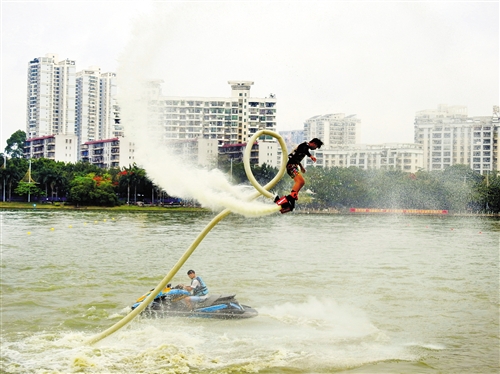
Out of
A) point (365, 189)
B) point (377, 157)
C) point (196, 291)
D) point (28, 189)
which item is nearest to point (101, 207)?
point (28, 189)

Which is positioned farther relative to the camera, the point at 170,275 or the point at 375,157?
the point at 375,157

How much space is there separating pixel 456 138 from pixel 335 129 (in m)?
43.6

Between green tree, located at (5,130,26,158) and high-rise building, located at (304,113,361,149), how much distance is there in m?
87.2

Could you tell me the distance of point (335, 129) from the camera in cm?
4844

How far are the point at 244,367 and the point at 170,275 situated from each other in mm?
3703

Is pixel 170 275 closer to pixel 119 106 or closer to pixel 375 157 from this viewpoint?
pixel 119 106

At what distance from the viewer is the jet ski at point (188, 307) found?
1594cm

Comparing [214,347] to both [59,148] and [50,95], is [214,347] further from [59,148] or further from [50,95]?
[50,95]

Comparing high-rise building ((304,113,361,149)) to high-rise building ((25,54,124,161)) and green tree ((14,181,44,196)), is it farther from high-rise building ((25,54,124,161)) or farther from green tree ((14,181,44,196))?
high-rise building ((25,54,124,161))

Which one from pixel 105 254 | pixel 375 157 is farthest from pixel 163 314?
pixel 375 157

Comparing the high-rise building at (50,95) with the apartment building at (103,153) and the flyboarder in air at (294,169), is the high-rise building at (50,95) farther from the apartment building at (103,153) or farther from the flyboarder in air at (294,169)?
the flyboarder in air at (294,169)

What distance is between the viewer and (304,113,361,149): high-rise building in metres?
40.0

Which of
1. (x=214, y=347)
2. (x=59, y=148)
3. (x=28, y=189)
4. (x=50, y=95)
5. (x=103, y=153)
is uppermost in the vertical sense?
(x=50, y=95)

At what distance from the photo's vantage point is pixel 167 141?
1285 centimetres
